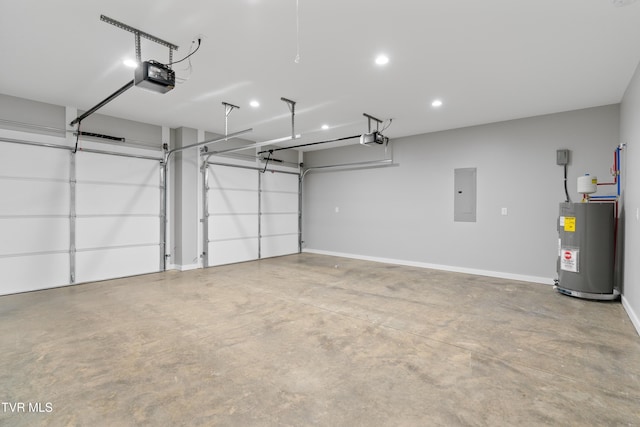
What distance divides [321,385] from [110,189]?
518cm

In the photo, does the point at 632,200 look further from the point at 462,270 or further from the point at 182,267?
the point at 182,267

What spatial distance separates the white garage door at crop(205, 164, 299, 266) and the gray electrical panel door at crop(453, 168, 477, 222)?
14.0ft

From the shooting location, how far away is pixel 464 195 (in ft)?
19.9

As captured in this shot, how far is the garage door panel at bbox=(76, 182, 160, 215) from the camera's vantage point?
5.15 metres

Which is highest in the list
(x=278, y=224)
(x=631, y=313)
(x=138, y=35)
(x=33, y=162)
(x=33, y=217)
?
(x=138, y=35)

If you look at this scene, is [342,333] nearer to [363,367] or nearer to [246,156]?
[363,367]

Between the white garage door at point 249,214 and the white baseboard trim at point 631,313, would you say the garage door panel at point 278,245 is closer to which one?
the white garage door at point 249,214

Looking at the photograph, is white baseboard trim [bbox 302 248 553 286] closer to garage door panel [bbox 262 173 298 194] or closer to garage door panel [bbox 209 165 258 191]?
garage door panel [bbox 262 173 298 194]

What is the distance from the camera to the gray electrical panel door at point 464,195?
235 inches

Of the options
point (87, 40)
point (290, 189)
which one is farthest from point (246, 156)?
point (87, 40)

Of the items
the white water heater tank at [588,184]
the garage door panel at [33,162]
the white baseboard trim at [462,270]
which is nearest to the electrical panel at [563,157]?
the white water heater tank at [588,184]

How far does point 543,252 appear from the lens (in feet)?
17.0

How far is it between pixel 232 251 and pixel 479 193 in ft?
17.5

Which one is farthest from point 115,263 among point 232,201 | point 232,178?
point 232,178
